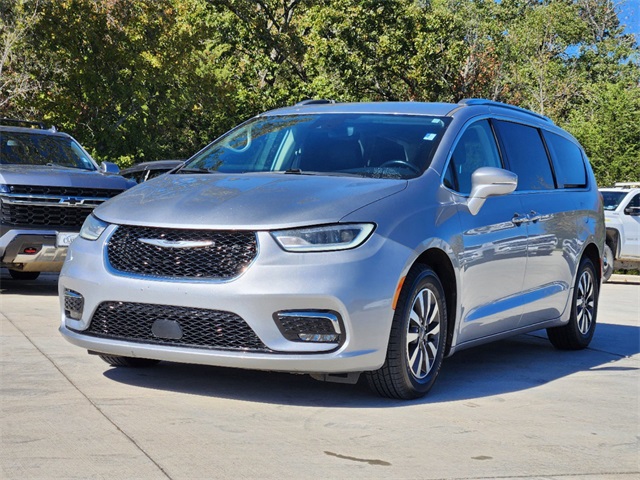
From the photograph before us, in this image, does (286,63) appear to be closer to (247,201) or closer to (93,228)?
(93,228)

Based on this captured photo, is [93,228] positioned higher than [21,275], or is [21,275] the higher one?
[93,228]

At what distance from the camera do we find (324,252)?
5824 mm

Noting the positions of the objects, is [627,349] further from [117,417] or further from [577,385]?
[117,417]

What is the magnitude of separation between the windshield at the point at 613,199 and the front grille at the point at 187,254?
17206 millimetres

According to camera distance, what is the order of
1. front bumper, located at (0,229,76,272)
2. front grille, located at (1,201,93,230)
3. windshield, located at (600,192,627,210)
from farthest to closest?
windshield, located at (600,192,627,210), front grille, located at (1,201,93,230), front bumper, located at (0,229,76,272)

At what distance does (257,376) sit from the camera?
22.8 ft

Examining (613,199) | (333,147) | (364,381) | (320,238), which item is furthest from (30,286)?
(613,199)

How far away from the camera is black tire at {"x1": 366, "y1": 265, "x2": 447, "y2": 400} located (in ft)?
20.1

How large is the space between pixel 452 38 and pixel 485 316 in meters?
34.3

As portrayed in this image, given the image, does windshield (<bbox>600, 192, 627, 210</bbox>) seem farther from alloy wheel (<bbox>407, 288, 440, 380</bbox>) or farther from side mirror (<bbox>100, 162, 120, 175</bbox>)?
alloy wheel (<bbox>407, 288, 440, 380</bbox>)

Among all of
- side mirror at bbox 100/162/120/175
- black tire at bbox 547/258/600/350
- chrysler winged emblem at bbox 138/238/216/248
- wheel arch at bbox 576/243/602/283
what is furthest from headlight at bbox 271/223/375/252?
side mirror at bbox 100/162/120/175

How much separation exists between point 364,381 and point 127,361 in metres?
1.50

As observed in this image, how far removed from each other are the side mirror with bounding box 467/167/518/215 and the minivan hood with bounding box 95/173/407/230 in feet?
2.21

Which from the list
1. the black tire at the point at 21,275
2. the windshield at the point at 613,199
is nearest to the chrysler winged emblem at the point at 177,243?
the black tire at the point at 21,275
